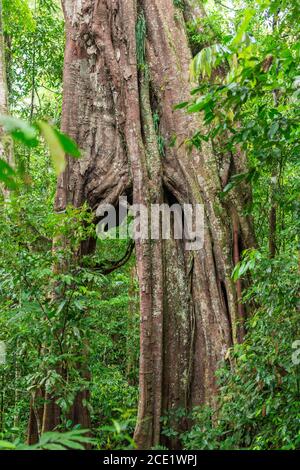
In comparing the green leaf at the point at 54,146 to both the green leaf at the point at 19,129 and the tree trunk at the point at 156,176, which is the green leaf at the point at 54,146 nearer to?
the green leaf at the point at 19,129

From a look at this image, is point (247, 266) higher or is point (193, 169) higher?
point (193, 169)

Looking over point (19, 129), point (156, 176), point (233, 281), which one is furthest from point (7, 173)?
point (156, 176)

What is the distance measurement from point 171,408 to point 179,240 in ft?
5.27

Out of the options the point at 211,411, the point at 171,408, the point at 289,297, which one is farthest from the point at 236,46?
the point at 171,408

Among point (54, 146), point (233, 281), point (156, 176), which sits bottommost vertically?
point (233, 281)

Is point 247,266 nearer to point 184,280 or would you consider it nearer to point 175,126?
point 184,280

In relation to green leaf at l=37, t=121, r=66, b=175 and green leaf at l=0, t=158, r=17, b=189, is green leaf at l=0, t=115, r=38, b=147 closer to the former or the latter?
green leaf at l=37, t=121, r=66, b=175

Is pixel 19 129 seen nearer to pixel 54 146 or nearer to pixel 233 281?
pixel 54 146

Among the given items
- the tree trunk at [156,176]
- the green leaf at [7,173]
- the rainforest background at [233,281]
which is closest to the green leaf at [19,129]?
the rainforest background at [233,281]

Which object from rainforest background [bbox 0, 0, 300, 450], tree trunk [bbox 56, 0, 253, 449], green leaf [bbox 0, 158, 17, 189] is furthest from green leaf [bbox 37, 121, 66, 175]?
tree trunk [bbox 56, 0, 253, 449]

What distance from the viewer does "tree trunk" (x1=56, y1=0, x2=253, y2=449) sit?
5.03 m

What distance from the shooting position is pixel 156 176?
18.3 feet

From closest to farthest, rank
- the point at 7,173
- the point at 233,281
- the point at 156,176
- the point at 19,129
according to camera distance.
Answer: the point at 19,129
the point at 7,173
the point at 233,281
the point at 156,176

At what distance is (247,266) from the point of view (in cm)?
338
